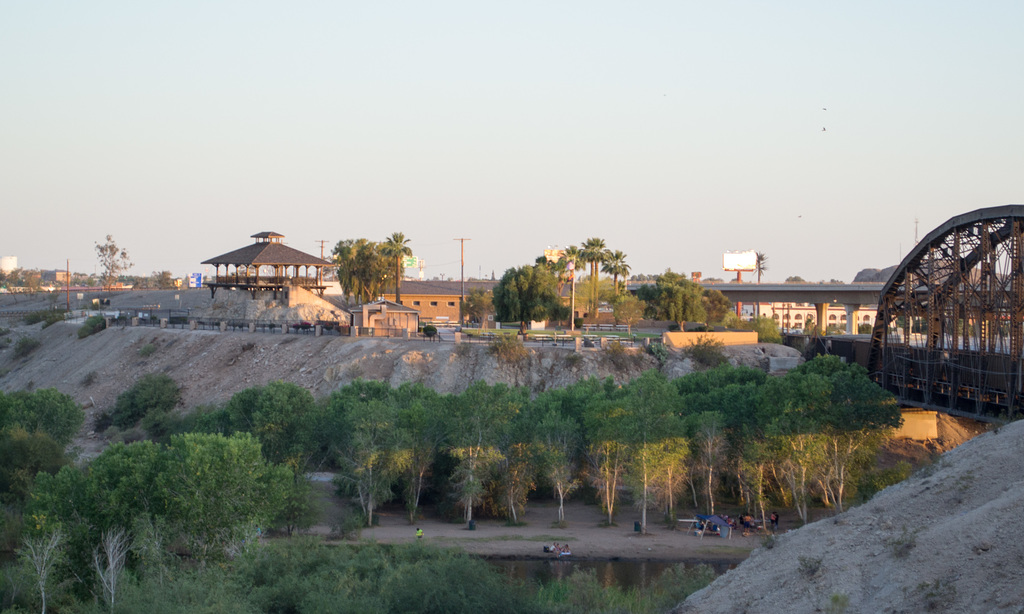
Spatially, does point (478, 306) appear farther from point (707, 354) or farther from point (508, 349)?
point (707, 354)

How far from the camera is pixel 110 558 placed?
29984 millimetres

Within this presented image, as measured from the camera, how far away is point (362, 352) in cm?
7219

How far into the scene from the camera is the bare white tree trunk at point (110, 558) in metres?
30.1

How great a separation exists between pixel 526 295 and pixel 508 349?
13479mm

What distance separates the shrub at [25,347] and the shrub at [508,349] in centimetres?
5483

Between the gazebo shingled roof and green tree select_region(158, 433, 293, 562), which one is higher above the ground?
the gazebo shingled roof


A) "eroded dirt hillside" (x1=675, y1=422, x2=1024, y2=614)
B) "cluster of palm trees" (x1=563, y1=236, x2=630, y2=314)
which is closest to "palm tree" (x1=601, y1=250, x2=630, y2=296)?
"cluster of palm trees" (x1=563, y1=236, x2=630, y2=314)

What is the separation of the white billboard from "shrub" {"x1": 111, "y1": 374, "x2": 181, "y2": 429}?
3777 inches

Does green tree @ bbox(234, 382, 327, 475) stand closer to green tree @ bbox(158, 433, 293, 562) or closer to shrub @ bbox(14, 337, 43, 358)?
green tree @ bbox(158, 433, 293, 562)

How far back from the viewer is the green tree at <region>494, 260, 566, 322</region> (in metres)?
82.2

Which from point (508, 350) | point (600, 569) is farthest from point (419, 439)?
point (508, 350)

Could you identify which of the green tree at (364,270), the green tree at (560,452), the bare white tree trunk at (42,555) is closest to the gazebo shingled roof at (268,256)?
the green tree at (364,270)

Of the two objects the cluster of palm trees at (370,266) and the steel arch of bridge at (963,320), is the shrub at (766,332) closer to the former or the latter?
the steel arch of bridge at (963,320)

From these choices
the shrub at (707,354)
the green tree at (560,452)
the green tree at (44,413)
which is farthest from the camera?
the shrub at (707,354)
